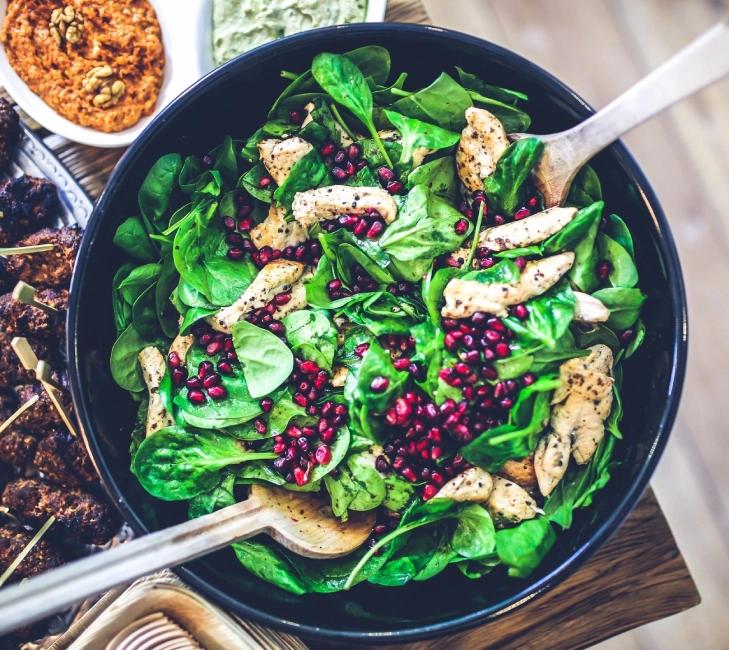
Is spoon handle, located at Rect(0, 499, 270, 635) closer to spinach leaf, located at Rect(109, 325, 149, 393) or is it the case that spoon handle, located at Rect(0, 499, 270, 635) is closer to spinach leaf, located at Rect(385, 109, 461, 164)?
spinach leaf, located at Rect(109, 325, 149, 393)

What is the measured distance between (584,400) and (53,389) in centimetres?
161

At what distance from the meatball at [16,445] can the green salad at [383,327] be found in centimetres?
54

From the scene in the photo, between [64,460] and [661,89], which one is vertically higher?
[661,89]

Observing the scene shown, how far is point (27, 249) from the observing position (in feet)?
7.19

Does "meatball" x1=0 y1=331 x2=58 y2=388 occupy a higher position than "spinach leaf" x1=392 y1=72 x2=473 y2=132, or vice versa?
"spinach leaf" x1=392 y1=72 x2=473 y2=132

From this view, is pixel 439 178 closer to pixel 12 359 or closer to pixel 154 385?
pixel 154 385

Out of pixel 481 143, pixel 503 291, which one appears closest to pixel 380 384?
pixel 503 291

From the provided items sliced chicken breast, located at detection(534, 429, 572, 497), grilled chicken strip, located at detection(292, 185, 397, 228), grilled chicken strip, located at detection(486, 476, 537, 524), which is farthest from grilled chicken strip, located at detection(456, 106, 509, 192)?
grilled chicken strip, located at detection(486, 476, 537, 524)

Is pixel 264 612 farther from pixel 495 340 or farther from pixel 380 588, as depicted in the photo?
pixel 495 340

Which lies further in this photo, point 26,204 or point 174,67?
point 174,67

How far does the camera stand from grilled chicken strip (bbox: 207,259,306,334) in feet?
6.66

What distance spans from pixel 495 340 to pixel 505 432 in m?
0.24

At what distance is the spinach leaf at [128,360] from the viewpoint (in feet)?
6.54

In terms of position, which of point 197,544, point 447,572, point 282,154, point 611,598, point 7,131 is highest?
point 7,131
